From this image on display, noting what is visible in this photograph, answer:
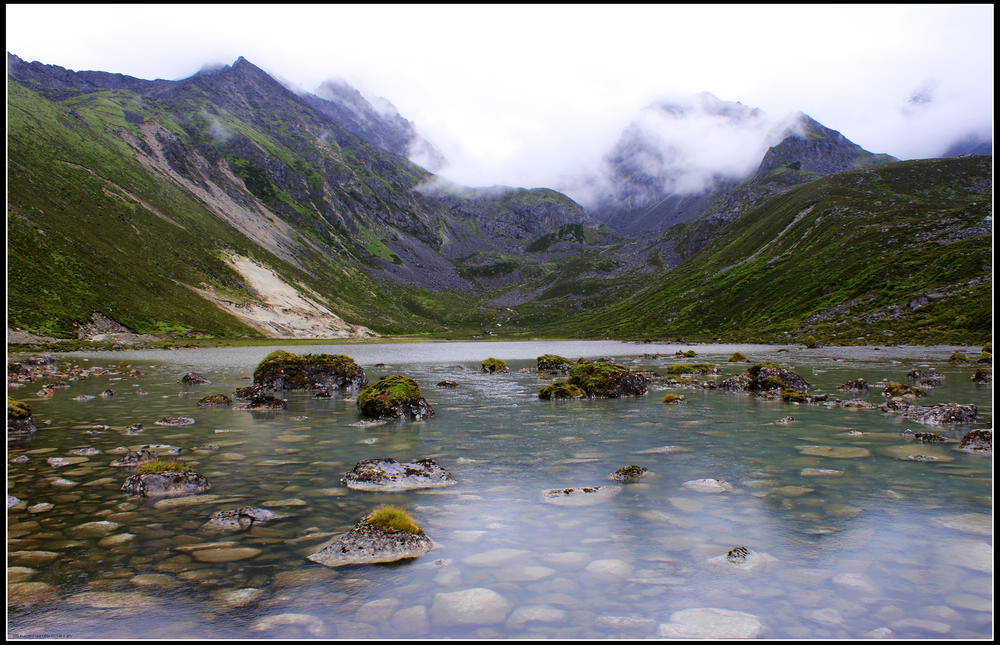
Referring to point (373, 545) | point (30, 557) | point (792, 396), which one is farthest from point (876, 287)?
point (30, 557)

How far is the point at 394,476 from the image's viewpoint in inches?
521

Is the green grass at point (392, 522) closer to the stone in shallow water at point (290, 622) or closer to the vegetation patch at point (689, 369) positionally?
the stone in shallow water at point (290, 622)

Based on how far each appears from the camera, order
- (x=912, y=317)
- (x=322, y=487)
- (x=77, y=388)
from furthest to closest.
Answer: (x=912, y=317) < (x=77, y=388) < (x=322, y=487)

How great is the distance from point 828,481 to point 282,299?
20721 centimetres

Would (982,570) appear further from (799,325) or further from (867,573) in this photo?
(799,325)

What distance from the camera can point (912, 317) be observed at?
113 m

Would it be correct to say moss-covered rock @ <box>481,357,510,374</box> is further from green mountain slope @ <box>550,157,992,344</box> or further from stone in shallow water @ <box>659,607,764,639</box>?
green mountain slope @ <box>550,157,992,344</box>

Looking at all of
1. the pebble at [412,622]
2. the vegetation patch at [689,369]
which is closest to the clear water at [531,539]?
the pebble at [412,622]

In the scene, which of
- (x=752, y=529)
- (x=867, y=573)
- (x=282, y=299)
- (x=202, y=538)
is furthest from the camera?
(x=282, y=299)

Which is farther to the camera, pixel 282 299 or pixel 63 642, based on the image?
pixel 282 299

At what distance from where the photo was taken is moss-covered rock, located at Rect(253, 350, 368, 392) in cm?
3591

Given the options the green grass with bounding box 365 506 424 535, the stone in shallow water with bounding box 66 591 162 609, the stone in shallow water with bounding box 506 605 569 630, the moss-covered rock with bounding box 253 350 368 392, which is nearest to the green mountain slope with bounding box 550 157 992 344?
the moss-covered rock with bounding box 253 350 368 392

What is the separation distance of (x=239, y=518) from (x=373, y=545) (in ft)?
10.3

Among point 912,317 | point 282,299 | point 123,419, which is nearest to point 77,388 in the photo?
point 123,419
